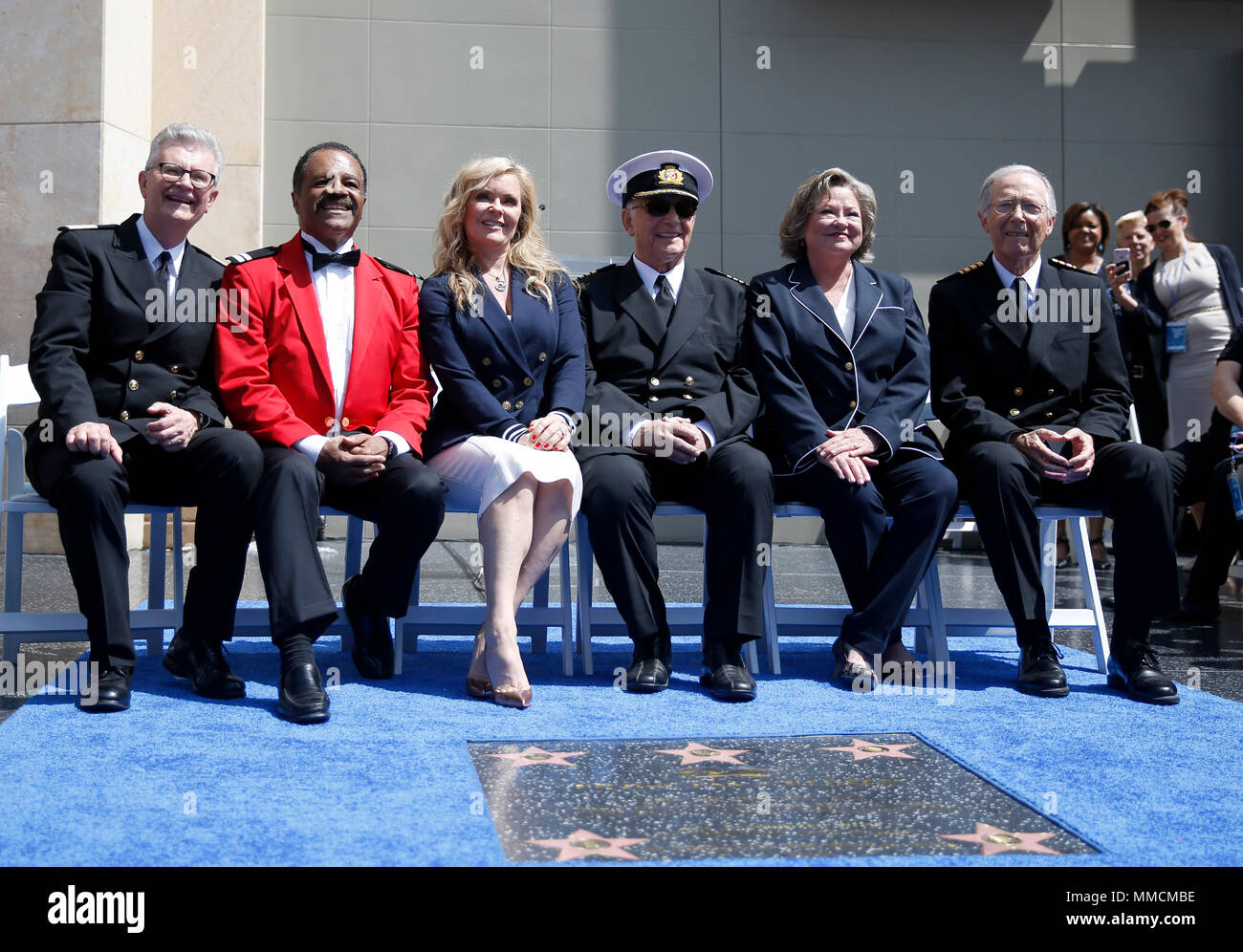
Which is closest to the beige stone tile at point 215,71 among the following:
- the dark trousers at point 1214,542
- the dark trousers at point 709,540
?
the dark trousers at point 709,540

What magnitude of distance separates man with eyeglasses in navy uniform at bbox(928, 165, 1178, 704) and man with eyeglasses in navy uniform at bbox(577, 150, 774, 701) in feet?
2.53

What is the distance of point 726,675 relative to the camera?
13.4ft

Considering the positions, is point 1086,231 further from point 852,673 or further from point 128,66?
point 128,66

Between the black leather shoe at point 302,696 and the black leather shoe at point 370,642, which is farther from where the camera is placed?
the black leather shoe at point 370,642

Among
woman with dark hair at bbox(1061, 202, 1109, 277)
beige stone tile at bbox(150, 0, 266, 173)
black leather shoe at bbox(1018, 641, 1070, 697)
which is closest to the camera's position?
black leather shoe at bbox(1018, 641, 1070, 697)

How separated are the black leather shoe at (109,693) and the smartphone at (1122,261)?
5752 millimetres

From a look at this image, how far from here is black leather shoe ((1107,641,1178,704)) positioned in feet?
13.7

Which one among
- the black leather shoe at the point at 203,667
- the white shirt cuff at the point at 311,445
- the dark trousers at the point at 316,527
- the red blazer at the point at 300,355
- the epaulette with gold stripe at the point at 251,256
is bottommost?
the black leather shoe at the point at 203,667

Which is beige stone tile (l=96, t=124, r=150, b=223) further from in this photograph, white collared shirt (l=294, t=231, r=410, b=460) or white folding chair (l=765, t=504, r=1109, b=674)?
white folding chair (l=765, t=504, r=1109, b=674)

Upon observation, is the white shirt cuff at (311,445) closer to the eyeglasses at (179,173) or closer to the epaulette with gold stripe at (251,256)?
the epaulette with gold stripe at (251,256)

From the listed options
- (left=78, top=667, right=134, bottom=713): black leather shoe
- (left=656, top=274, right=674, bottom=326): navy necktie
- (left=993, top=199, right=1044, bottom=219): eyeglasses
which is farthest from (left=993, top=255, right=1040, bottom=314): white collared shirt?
(left=78, top=667, right=134, bottom=713): black leather shoe

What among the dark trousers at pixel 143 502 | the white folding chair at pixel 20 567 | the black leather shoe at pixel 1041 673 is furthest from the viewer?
the black leather shoe at pixel 1041 673

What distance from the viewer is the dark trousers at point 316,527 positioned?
12.6 feet

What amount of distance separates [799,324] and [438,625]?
171cm
